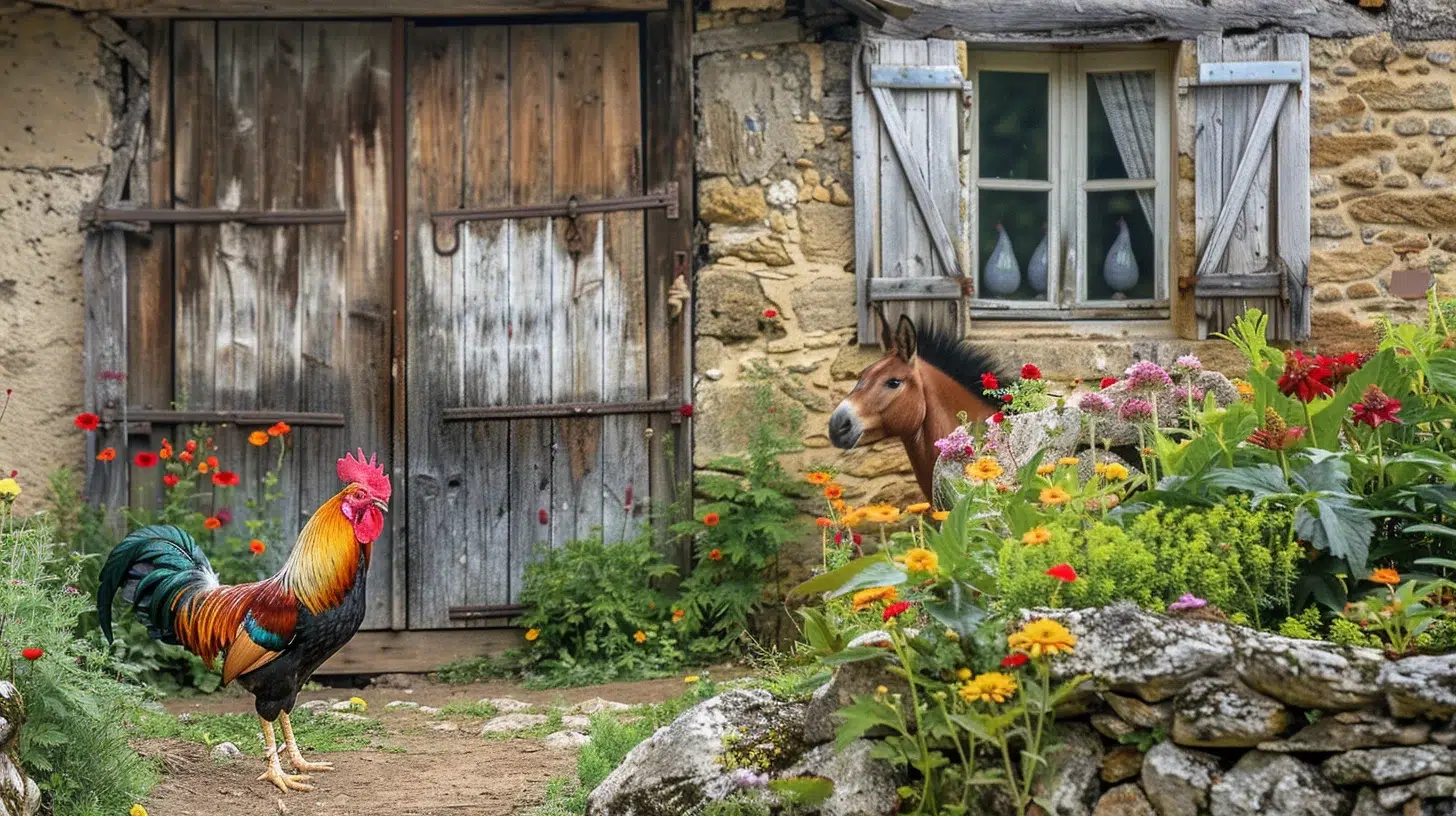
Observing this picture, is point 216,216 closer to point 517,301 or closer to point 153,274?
point 153,274

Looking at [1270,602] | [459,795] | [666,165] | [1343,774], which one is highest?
[666,165]

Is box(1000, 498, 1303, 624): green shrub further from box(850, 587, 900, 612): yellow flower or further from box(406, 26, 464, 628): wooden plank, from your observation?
box(406, 26, 464, 628): wooden plank

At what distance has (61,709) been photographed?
3998mm

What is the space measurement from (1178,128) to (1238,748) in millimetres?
4433

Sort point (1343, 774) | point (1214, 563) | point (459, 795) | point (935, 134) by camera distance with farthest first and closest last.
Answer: point (935, 134) < point (459, 795) < point (1214, 563) < point (1343, 774)

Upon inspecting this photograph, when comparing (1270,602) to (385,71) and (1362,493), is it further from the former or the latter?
(385,71)

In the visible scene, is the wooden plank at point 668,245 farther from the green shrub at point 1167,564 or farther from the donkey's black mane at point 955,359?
the green shrub at point 1167,564


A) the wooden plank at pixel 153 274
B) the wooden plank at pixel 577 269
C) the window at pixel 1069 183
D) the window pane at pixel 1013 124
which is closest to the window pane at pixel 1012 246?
the window at pixel 1069 183

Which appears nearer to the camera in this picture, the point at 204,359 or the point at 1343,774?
the point at 1343,774

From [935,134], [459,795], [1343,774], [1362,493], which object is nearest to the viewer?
[1343,774]

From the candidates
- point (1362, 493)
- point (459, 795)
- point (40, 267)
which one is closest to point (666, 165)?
point (40, 267)

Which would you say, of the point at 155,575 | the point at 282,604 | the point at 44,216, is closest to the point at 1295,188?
the point at 282,604

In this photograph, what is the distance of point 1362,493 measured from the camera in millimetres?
3607

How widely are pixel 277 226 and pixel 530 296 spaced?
1.23 m
